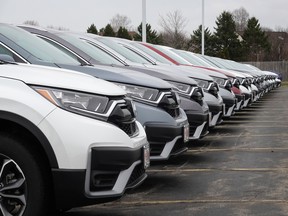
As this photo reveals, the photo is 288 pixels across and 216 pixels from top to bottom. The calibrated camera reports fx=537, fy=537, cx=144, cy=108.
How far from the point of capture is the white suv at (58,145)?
3.82 meters

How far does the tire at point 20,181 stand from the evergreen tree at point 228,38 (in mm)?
73500

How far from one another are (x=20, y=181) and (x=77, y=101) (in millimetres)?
718

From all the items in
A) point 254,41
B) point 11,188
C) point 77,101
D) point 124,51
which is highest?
point 254,41

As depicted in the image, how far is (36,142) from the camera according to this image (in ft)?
13.0

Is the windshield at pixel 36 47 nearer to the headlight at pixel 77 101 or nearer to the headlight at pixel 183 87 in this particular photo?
the headlight at pixel 77 101

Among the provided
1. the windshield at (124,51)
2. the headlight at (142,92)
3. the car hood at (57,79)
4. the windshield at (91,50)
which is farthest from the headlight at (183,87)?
the car hood at (57,79)

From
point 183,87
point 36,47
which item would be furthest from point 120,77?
point 183,87

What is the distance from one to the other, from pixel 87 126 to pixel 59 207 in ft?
2.08

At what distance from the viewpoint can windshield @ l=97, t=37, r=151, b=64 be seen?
8.52m

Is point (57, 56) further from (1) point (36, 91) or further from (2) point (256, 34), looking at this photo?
(2) point (256, 34)

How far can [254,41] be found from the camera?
3103 inches

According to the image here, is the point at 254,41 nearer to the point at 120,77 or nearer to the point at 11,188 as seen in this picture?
the point at 120,77

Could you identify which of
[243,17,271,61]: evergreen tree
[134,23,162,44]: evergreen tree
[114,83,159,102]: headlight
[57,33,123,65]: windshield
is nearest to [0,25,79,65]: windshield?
[114,83,159,102]: headlight

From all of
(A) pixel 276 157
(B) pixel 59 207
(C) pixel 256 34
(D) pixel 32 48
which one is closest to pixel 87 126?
(B) pixel 59 207
